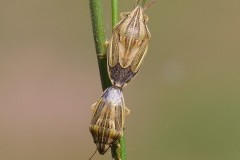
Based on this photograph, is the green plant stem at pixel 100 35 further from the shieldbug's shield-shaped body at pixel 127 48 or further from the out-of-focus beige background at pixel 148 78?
the out-of-focus beige background at pixel 148 78

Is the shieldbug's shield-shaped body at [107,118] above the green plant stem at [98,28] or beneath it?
beneath

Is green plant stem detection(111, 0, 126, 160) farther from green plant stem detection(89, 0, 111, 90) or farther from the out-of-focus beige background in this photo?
the out-of-focus beige background

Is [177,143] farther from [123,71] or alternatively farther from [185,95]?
[123,71]

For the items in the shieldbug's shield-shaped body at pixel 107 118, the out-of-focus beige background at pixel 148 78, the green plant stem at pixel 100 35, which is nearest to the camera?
the green plant stem at pixel 100 35

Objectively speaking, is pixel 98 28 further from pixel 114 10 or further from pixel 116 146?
pixel 116 146

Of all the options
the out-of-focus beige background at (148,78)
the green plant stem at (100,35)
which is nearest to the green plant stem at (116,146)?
the green plant stem at (100,35)

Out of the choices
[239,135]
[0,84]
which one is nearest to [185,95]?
[239,135]
